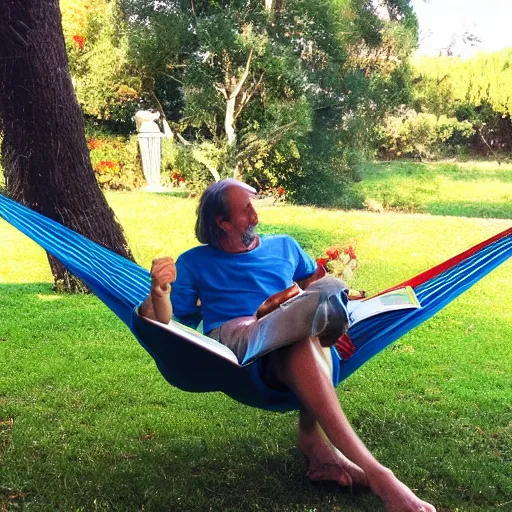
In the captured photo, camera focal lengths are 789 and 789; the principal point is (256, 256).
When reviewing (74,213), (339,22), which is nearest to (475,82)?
(339,22)

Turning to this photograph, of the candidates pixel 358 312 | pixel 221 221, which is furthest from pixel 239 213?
pixel 358 312

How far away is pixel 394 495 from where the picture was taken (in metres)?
1.33

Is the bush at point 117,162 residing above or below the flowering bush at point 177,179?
above

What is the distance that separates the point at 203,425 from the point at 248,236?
0.78 m

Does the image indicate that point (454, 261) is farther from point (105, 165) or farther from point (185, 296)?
point (105, 165)

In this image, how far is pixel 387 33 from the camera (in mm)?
8156

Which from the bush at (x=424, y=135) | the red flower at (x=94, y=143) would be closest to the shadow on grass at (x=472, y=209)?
the bush at (x=424, y=135)

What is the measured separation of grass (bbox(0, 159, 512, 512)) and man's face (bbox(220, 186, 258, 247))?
60 cm

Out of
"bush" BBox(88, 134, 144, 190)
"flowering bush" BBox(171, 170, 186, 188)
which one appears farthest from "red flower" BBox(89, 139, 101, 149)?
"flowering bush" BBox(171, 170, 186, 188)

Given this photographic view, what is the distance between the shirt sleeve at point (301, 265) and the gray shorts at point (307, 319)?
396mm

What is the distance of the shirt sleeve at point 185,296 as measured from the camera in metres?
1.78

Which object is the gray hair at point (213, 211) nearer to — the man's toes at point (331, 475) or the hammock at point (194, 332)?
the hammock at point (194, 332)

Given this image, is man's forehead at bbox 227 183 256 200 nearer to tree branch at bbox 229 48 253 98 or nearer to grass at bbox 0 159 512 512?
grass at bbox 0 159 512 512

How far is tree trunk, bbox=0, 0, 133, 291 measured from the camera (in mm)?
3670
